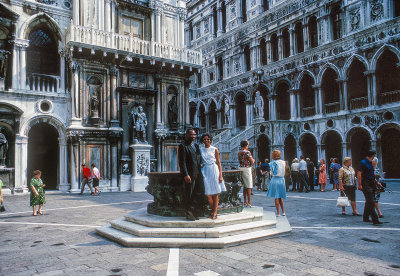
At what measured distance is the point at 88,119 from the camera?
665 inches

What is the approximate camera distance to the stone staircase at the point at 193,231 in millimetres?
5352

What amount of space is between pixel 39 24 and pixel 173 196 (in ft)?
47.2

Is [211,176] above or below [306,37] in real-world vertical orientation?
below

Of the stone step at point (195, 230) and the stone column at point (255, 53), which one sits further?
the stone column at point (255, 53)

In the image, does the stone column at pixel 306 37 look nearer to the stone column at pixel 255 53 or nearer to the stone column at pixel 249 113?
the stone column at pixel 255 53

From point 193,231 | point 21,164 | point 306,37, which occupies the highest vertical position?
point 306,37

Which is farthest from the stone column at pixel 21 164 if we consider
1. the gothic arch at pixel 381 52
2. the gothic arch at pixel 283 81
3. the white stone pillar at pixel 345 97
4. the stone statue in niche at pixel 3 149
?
the gothic arch at pixel 381 52

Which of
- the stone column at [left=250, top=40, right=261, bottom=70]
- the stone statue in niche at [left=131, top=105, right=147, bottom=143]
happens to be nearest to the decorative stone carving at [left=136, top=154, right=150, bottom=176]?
the stone statue in niche at [left=131, top=105, right=147, bottom=143]

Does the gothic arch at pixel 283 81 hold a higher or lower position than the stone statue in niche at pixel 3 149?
higher

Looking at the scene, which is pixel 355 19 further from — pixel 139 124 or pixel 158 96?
pixel 139 124

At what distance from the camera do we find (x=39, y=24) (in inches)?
660

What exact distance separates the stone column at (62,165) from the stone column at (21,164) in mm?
1509

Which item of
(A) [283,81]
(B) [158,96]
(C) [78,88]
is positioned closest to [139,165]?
(B) [158,96]

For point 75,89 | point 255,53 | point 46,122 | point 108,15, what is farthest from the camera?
point 255,53
